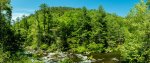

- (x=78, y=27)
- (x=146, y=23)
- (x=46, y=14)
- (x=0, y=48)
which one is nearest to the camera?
(x=0, y=48)

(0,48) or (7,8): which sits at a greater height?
(7,8)

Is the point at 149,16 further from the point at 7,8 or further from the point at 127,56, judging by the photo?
the point at 7,8

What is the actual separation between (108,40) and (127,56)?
51.9 metres

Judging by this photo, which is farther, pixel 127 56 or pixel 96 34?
pixel 96 34

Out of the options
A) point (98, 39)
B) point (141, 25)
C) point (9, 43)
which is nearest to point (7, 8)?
point (9, 43)

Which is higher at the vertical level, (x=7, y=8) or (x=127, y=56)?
(x=7, y=8)

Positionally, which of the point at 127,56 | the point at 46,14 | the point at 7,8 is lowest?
the point at 127,56

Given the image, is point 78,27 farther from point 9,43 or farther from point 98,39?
point 9,43

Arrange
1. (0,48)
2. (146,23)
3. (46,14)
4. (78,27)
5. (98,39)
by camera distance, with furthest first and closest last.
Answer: (46,14) → (78,27) → (98,39) → (146,23) → (0,48)

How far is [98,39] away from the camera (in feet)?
317

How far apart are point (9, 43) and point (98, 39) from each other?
183ft

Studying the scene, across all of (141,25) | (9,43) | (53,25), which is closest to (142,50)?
(141,25)

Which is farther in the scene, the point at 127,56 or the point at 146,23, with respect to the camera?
the point at 127,56

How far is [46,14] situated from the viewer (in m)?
115
